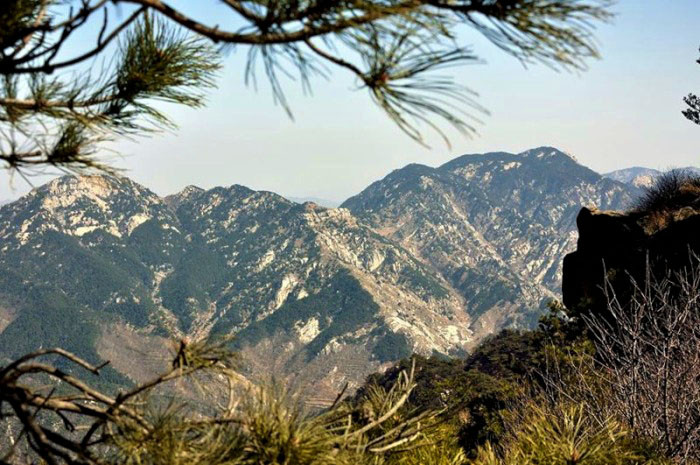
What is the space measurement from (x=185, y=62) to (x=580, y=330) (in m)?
31.2

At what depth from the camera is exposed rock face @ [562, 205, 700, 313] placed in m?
25.1

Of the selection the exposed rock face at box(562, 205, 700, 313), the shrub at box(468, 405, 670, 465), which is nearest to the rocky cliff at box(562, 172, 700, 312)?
the exposed rock face at box(562, 205, 700, 313)

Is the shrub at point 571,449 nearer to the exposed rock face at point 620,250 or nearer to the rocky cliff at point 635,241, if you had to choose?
the rocky cliff at point 635,241

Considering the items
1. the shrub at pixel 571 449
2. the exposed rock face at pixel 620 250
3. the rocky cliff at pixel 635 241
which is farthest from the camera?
the rocky cliff at pixel 635 241

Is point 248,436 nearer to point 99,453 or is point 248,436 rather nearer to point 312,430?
point 312,430

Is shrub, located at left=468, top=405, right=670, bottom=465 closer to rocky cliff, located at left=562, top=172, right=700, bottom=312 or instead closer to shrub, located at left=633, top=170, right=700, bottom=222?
rocky cliff, located at left=562, top=172, right=700, bottom=312

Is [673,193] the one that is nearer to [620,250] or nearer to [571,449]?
[620,250]

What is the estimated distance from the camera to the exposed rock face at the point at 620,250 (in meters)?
25.1

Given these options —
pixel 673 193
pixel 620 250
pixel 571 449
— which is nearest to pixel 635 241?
pixel 620 250

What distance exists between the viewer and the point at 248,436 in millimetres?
3344

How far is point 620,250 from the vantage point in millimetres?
31078

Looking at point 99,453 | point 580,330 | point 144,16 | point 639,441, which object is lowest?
point 580,330

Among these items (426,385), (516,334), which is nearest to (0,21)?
(426,385)

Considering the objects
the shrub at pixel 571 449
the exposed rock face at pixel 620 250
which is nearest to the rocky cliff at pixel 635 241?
the exposed rock face at pixel 620 250
